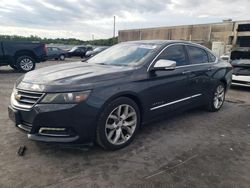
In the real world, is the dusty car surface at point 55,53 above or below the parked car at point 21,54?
below

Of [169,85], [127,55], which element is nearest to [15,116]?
[127,55]

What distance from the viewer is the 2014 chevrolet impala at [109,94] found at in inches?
115

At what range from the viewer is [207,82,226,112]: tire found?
5387 millimetres

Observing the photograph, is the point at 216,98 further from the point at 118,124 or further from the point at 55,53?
the point at 55,53

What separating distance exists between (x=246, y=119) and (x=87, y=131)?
3.70 m

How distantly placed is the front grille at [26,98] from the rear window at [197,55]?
3005 mm

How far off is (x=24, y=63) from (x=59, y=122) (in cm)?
974

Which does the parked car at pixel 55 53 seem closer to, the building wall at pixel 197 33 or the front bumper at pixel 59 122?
the building wall at pixel 197 33

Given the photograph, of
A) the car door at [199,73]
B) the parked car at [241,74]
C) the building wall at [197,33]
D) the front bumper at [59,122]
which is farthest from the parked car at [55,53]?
the front bumper at [59,122]

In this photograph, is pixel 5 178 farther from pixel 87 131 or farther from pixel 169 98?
pixel 169 98

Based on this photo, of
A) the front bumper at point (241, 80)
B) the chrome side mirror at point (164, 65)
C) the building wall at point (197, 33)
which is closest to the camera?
the chrome side mirror at point (164, 65)

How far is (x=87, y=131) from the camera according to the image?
9.93 ft

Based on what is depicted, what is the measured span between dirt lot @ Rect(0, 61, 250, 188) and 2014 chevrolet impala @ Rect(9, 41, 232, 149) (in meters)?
0.32

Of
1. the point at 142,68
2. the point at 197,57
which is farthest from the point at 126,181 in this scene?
the point at 197,57
